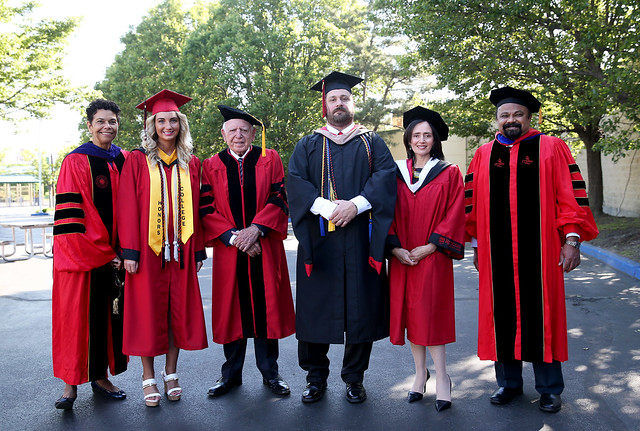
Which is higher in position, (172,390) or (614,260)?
(614,260)

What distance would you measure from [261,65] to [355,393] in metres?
21.5

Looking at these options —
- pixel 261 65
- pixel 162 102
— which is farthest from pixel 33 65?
pixel 162 102

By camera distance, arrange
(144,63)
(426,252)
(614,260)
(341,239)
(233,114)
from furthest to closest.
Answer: (144,63), (614,260), (233,114), (341,239), (426,252)

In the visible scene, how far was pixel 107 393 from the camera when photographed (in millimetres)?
4012

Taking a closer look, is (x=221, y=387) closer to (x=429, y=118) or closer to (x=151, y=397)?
(x=151, y=397)

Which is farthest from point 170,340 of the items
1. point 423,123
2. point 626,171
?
point 626,171

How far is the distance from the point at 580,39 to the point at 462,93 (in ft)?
11.1

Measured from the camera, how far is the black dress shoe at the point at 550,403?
3557mm

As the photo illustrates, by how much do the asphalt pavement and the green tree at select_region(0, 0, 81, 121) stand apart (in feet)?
39.0

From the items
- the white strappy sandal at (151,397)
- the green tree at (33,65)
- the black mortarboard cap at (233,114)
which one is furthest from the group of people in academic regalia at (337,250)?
the green tree at (33,65)

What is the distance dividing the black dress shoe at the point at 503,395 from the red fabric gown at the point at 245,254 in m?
1.56

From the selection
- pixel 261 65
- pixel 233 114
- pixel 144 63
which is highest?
pixel 144 63

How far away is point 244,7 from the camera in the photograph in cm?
2486

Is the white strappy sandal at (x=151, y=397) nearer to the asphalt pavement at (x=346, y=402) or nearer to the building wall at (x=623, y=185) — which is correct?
the asphalt pavement at (x=346, y=402)
